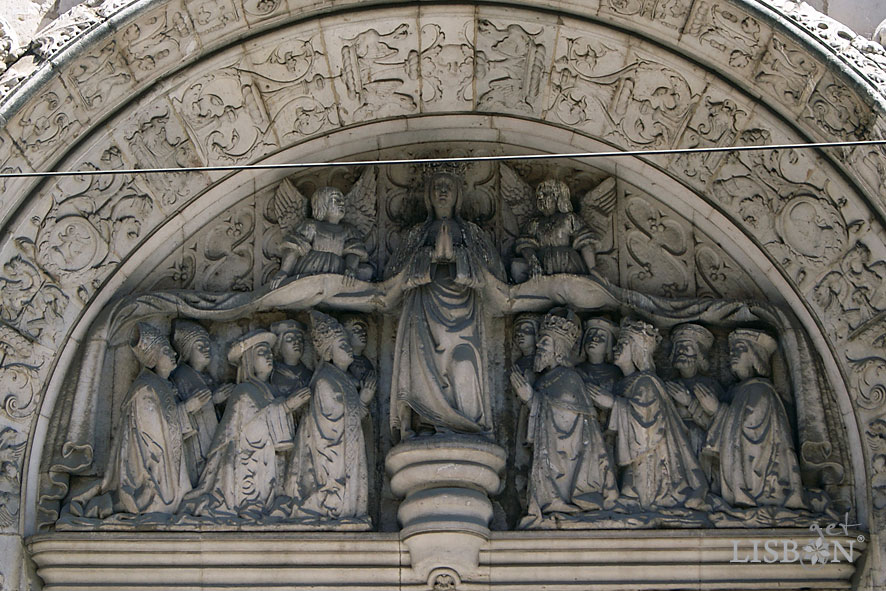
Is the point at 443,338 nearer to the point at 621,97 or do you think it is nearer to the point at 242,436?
the point at 242,436

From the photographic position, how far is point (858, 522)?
34.3 ft

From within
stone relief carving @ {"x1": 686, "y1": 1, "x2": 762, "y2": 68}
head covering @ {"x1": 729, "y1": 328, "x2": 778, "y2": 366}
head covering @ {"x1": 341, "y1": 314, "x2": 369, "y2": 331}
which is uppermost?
stone relief carving @ {"x1": 686, "y1": 1, "x2": 762, "y2": 68}

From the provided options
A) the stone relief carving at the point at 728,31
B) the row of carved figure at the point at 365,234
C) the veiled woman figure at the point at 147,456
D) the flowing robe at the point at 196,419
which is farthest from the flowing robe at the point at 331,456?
the stone relief carving at the point at 728,31

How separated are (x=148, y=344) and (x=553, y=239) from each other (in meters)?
2.59

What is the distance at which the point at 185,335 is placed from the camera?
11062mm

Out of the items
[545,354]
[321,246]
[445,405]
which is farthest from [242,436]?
[545,354]

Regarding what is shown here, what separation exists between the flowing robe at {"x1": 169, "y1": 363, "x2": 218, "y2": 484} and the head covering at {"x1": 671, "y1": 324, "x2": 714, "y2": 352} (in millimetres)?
2884

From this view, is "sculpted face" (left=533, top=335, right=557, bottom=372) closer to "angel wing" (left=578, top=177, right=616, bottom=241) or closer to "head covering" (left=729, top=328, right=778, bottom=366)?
"angel wing" (left=578, top=177, right=616, bottom=241)

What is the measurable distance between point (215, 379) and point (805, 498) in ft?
11.9

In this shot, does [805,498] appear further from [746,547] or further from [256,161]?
[256,161]

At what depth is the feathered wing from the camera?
1152 centimetres

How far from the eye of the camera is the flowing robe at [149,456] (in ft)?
34.7

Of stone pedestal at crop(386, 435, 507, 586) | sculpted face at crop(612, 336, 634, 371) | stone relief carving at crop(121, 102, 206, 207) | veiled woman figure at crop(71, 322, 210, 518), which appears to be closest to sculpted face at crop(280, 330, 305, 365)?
veiled woman figure at crop(71, 322, 210, 518)

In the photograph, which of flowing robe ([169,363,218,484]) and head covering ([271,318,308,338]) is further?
head covering ([271,318,308,338])
